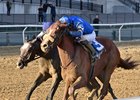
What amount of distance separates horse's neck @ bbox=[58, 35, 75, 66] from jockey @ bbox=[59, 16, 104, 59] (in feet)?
0.56

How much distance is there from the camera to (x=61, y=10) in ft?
117

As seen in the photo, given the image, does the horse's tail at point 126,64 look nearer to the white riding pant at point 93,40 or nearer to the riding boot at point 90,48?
the white riding pant at point 93,40

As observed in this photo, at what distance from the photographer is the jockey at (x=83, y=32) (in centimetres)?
712

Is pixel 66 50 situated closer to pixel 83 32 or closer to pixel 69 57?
pixel 69 57

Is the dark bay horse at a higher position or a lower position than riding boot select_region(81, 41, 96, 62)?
lower

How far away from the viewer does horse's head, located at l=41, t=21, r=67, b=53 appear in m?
6.57

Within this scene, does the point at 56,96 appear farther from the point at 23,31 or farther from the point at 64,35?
the point at 23,31

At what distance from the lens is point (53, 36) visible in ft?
21.7

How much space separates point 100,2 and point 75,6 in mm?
6798

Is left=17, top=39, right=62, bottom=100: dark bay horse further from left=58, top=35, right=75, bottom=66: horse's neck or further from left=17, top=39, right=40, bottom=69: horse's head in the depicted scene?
left=58, top=35, right=75, bottom=66: horse's neck

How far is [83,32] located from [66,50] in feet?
1.73

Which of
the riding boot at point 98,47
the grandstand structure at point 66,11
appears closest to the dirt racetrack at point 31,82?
the riding boot at point 98,47

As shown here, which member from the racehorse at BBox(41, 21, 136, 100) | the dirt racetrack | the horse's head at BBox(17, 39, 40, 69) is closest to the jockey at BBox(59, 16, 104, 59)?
the racehorse at BBox(41, 21, 136, 100)

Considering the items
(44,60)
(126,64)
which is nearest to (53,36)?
(44,60)
